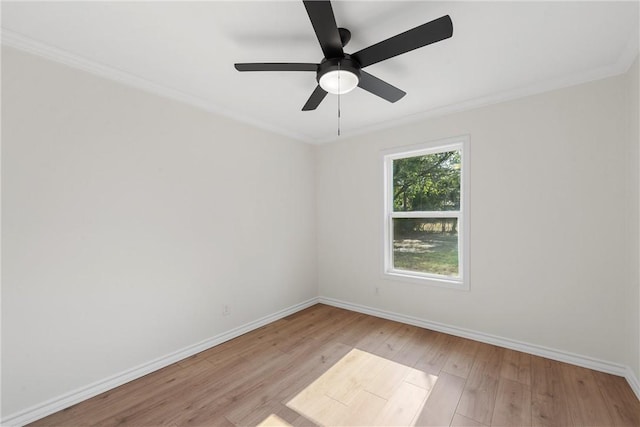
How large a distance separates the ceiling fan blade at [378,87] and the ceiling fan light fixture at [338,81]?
0.08 m

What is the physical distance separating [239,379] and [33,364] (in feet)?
4.51

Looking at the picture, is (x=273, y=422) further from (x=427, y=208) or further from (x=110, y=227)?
(x=427, y=208)

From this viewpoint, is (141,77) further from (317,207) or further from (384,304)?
(384,304)

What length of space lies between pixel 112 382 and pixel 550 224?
3946 mm

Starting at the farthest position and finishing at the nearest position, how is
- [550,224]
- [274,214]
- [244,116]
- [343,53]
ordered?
[274,214] < [244,116] < [550,224] < [343,53]

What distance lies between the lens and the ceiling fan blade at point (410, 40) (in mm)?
1307

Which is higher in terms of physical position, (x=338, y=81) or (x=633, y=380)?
(x=338, y=81)

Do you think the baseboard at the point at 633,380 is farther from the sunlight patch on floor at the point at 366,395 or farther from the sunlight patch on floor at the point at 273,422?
the sunlight patch on floor at the point at 273,422

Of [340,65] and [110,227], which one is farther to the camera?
[110,227]

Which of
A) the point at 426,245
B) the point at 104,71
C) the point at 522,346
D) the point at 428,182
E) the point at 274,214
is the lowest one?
the point at 522,346

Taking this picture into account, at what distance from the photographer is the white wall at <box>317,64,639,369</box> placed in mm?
2205

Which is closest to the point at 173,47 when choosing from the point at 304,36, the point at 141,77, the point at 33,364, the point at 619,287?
the point at 141,77

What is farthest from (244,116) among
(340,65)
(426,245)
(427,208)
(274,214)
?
(426,245)

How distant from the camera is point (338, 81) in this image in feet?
5.79
